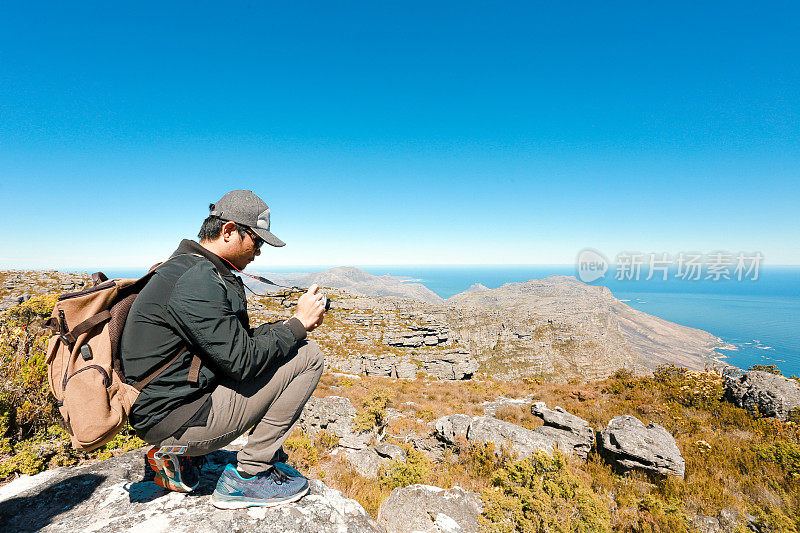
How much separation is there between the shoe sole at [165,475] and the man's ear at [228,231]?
2.29m

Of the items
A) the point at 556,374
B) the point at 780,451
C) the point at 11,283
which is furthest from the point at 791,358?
the point at 11,283

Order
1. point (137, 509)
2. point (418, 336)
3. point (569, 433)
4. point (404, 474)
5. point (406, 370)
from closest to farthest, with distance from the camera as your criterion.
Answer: point (137, 509) < point (404, 474) < point (569, 433) < point (406, 370) < point (418, 336)

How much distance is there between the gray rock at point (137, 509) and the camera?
2707 millimetres

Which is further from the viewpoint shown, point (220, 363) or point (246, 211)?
point (246, 211)

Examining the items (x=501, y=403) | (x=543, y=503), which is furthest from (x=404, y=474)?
(x=501, y=403)

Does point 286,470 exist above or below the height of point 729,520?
above

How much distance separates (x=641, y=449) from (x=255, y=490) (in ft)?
29.1

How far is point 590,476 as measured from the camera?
736cm

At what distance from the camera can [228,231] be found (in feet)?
9.32

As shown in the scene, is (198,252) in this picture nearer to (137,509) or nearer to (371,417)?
(137,509)

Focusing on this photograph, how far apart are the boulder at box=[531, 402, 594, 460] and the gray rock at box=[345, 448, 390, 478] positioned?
18.3 ft

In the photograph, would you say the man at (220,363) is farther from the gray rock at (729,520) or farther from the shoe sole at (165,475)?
the gray rock at (729,520)

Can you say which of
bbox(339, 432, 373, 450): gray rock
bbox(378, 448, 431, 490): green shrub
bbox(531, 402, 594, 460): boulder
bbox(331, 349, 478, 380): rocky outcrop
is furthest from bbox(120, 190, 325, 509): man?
bbox(331, 349, 478, 380): rocky outcrop

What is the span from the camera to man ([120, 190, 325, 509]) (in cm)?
229
